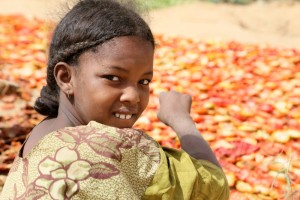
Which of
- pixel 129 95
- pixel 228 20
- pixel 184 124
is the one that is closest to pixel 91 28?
pixel 129 95

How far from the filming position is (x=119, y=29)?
148 cm

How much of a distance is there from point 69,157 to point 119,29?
428 mm

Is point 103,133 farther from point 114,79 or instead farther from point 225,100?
point 225,100

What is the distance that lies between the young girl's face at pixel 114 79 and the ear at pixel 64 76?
0.15 feet

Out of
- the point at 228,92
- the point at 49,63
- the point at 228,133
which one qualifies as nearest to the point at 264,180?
the point at 228,133

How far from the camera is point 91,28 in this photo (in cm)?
149

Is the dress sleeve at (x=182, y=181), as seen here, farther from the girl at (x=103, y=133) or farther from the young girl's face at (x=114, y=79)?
the young girl's face at (x=114, y=79)

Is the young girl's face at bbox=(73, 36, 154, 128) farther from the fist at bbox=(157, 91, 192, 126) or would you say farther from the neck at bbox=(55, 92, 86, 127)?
the fist at bbox=(157, 91, 192, 126)

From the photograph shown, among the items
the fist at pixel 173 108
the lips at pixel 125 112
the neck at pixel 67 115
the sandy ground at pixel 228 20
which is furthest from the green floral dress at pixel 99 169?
the sandy ground at pixel 228 20

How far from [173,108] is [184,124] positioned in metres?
0.10

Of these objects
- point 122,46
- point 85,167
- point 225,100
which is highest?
point 122,46

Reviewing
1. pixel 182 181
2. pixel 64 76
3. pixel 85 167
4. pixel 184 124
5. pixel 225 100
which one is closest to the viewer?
pixel 85 167

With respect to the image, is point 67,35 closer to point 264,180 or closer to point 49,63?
point 49,63

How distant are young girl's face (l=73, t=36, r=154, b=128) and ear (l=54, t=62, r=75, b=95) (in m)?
0.05
